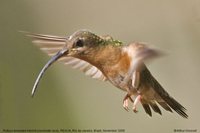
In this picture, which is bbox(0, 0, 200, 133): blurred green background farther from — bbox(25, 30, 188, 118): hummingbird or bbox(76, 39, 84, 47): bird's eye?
bbox(76, 39, 84, 47): bird's eye

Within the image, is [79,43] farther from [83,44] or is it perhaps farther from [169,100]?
[169,100]

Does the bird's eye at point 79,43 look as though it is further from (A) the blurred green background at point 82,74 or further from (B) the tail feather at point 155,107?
(B) the tail feather at point 155,107

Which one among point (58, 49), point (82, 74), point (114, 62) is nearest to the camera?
point (114, 62)

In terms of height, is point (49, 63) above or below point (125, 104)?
above

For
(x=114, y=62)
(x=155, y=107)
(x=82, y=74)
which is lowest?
(x=155, y=107)

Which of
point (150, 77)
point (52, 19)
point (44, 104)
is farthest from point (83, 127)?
point (52, 19)

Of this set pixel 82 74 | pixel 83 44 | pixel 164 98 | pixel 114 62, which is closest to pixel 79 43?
pixel 83 44

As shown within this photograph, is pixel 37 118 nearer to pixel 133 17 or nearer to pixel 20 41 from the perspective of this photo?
pixel 20 41

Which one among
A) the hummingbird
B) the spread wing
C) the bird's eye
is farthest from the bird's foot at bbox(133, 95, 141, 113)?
the bird's eye
